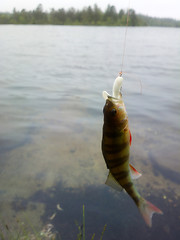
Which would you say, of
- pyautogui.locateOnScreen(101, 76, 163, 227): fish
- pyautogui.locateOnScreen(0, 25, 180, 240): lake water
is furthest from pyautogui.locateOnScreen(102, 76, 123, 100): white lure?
pyautogui.locateOnScreen(0, 25, 180, 240): lake water

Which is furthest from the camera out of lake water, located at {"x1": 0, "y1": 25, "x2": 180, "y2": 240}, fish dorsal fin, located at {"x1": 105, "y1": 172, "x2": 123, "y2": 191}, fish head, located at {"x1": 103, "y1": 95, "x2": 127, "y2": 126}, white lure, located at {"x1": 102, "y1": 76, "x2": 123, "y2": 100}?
lake water, located at {"x1": 0, "y1": 25, "x2": 180, "y2": 240}

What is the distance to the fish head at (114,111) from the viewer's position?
1727 mm

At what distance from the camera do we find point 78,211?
4641 mm

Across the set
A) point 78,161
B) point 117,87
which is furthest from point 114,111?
point 78,161

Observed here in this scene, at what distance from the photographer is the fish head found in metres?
1.73

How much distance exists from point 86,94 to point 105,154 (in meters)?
10.5

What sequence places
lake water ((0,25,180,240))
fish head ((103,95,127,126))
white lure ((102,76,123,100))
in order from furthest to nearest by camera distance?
lake water ((0,25,180,240)) → fish head ((103,95,127,126)) → white lure ((102,76,123,100))

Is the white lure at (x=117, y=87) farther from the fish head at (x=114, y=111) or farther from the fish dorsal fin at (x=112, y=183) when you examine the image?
the fish dorsal fin at (x=112, y=183)

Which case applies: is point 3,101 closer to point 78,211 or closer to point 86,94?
point 86,94

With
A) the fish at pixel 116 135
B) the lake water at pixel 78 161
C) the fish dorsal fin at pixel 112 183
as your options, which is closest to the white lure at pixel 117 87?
the fish at pixel 116 135

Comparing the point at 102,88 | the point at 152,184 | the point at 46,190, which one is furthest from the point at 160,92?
the point at 46,190

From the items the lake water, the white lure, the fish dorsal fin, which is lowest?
the lake water

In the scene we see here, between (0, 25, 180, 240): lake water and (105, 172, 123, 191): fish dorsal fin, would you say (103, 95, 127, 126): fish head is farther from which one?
(0, 25, 180, 240): lake water

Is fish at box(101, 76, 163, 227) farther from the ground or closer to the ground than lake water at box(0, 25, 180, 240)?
farther from the ground
